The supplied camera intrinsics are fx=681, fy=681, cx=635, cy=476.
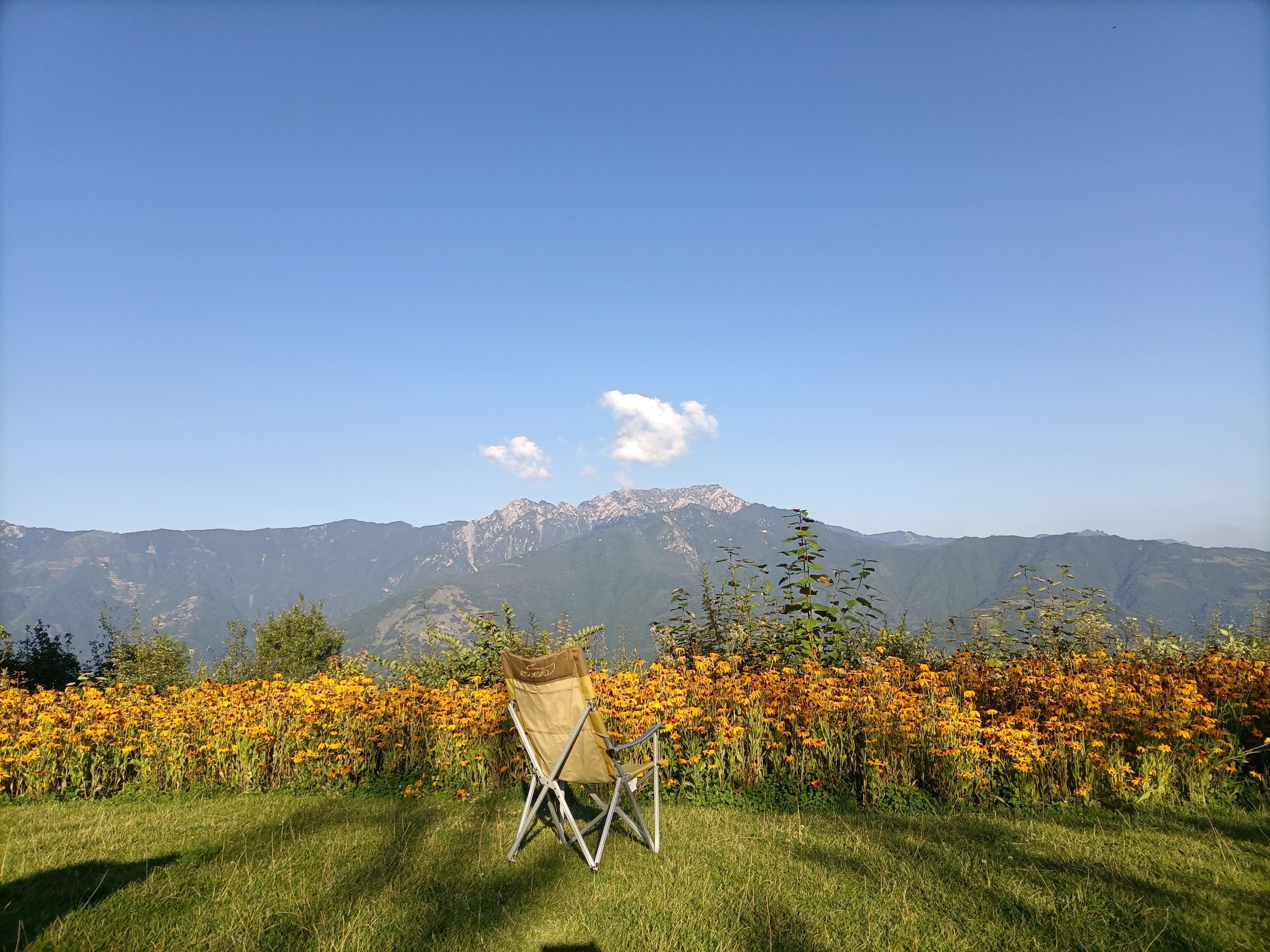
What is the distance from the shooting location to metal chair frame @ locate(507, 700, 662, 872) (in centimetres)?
384

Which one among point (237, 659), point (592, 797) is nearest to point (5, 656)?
point (237, 659)

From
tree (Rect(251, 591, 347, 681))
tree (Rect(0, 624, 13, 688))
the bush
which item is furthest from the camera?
tree (Rect(251, 591, 347, 681))

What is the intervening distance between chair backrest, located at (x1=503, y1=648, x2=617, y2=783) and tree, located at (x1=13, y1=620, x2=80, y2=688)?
12.5m

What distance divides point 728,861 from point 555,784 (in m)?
1.08

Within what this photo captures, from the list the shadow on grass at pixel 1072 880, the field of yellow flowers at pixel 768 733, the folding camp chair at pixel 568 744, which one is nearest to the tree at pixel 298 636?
the field of yellow flowers at pixel 768 733

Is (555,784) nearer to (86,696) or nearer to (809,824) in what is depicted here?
(809,824)

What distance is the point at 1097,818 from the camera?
4.29 m

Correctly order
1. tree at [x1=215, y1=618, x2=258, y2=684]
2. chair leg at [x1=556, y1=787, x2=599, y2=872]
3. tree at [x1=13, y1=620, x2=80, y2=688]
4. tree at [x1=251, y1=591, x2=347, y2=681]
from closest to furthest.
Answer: chair leg at [x1=556, y1=787, x2=599, y2=872] → tree at [x1=215, y1=618, x2=258, y2=684] → tree at [x1=13, y1=620, x2=80, y2=688] → tree at [x1=251, y1=591, x2=347, y2=681]

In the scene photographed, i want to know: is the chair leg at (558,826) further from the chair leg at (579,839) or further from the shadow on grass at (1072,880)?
the shadow on grass at (1072,880)

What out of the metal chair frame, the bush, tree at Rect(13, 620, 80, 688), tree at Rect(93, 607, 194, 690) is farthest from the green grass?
the bush

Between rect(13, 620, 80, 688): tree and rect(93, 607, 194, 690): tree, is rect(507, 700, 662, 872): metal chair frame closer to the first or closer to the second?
rect(93, 607, 194, 690): tree

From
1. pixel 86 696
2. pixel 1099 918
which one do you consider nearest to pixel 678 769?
pixel 1099 918

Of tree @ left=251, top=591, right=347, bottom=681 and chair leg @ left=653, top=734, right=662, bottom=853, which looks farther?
tree @ left=251, top=591, right=347, bottom=681

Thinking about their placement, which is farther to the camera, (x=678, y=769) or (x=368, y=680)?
(x=368, y=680)
